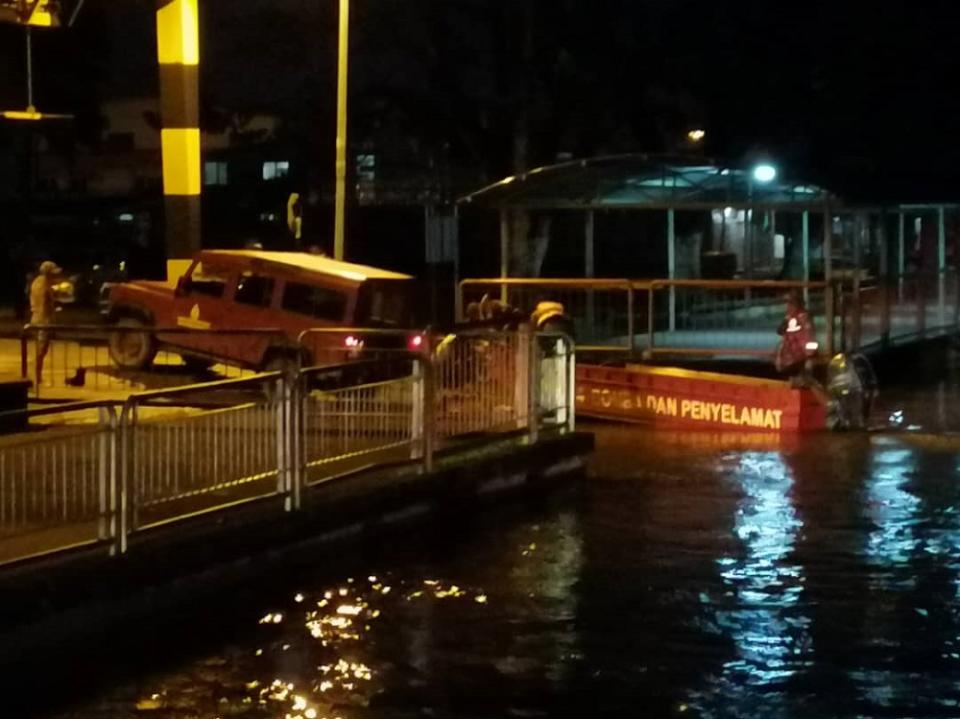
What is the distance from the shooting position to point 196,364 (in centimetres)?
2422

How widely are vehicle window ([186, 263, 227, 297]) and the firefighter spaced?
745cm

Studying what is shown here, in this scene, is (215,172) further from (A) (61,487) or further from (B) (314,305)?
(A) (61,487)

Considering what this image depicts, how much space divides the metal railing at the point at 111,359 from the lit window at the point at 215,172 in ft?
132

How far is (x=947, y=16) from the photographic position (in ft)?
132

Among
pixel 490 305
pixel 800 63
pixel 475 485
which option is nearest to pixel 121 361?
pixel 490 305

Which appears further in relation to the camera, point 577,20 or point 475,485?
point 577,20

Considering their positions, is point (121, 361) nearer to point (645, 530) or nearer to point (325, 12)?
point (645, 530)

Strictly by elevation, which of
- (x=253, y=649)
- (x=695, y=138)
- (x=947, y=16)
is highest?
(x=947, y=16)

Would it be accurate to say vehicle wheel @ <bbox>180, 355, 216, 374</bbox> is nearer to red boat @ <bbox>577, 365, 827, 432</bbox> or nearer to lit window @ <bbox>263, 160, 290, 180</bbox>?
red boat @ <bbox>577, 365, 827, 432</bbox>

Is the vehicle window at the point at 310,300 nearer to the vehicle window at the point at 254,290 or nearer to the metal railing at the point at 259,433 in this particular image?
the vehicle window at the point at 254,290

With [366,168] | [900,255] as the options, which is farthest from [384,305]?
[366,168]

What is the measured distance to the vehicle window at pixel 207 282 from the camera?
79.6 ft

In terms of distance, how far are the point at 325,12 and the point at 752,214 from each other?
47.6 ft

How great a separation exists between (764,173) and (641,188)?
1.88 meters
